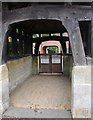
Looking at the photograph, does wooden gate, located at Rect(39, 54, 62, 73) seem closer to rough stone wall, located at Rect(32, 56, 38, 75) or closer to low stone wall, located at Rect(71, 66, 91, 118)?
rough stone wall, located at Rect(32, 56, 38, 75)

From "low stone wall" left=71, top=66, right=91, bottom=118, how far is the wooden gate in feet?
30.7

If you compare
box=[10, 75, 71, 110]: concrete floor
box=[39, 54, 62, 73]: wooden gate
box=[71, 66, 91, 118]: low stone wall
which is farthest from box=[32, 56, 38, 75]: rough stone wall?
box=[71, 66, 91, 118]: low stone wall

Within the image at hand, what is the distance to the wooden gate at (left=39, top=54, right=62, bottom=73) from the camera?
50.1 feet

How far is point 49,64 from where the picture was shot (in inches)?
608

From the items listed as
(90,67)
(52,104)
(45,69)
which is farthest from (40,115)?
(45,69)

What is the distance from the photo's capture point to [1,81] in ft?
20.2

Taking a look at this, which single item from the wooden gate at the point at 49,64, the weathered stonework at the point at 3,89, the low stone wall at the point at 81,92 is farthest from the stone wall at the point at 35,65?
the low stone wall at the point at 81,92

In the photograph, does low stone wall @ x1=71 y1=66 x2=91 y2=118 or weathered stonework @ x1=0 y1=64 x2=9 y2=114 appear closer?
low stone wall @ x1=71 y1=66 x2=91 y2=118

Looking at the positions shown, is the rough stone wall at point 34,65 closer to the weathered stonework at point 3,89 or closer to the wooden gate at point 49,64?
the wooden gate at point 49,64

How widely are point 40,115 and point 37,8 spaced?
119 inches

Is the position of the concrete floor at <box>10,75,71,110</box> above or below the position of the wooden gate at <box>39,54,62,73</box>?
below

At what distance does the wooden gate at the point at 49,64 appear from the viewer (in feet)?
50.1

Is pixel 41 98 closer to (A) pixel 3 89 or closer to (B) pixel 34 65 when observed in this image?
(A) pixel 3 89

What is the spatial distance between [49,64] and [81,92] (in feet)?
31.8
